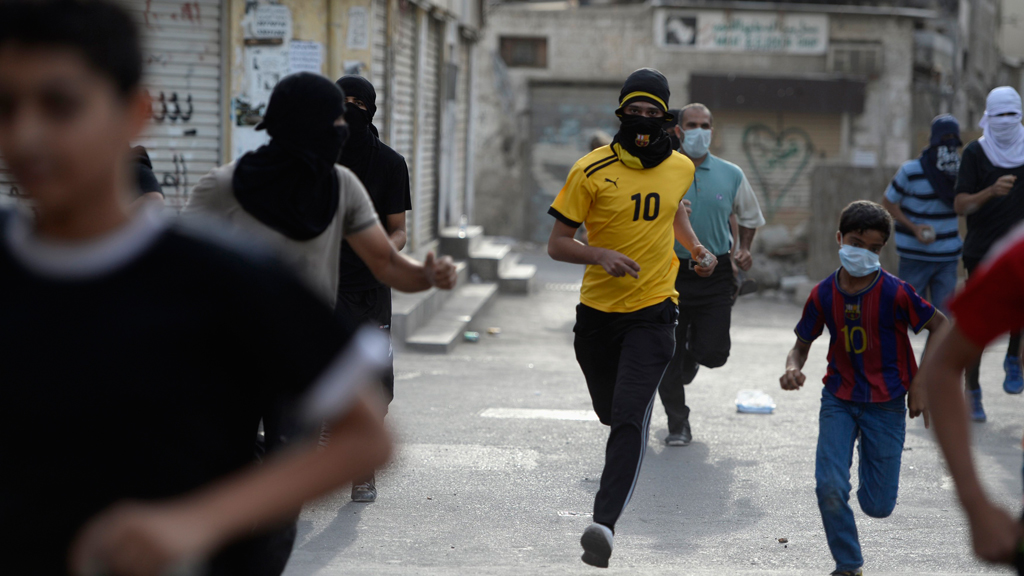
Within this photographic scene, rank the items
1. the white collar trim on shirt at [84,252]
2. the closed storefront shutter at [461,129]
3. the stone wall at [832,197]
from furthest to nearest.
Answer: the closed storefront shutter at [461,129] < the stone wall at [832,197] < the white collar trim on shirt at [84,252]

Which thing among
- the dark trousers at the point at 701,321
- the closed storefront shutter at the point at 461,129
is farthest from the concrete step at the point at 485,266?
the dark trousers at the point at 701,321

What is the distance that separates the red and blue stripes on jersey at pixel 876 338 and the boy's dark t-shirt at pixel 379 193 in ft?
6.93

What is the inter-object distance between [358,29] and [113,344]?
9330 millimetres

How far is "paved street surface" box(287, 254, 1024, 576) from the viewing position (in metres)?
4.88

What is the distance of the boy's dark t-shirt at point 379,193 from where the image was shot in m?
5.48

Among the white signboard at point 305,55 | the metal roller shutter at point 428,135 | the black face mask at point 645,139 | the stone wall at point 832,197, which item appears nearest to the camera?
the black face mask at point 645,139

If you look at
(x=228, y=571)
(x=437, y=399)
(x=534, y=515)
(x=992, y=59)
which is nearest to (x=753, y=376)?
(x=437, y=399)

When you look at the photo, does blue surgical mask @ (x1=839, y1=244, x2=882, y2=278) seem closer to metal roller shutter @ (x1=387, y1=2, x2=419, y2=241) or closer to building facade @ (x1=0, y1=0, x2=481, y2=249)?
building facade @ (x1=0, y1=0, x2=481, y2=249)

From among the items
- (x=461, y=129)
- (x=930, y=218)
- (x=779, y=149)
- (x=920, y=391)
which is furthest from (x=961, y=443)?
(x=779, y=149)

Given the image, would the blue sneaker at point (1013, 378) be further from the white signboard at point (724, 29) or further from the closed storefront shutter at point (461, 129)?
the white signboard at point (724, 29)

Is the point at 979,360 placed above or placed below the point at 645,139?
below

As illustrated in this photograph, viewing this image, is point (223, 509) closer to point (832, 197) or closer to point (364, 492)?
point (364, 492)

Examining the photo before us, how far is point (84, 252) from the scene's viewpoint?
1.56 metres

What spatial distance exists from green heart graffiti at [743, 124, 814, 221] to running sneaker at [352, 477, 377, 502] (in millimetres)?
17176
